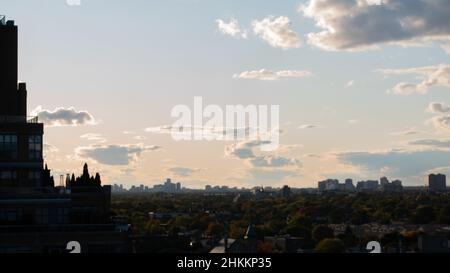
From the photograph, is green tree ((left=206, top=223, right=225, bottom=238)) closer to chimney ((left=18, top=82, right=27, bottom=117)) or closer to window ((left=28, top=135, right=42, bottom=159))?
chimney ((left=18, top=82, right=27, bottom=117))

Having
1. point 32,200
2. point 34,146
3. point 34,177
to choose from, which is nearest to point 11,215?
point 32,200

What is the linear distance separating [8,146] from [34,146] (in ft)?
7.92

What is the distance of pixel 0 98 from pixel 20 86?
11.1ft

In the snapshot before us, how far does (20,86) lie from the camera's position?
8756 cm

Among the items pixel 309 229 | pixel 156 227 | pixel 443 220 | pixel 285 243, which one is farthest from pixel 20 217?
pixel 443 220

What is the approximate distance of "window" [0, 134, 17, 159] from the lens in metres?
74.1

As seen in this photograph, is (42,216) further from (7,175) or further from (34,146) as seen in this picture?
(34,146)

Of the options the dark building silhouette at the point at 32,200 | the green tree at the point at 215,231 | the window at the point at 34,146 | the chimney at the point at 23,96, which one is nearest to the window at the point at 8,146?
the dark building silhouette at the point at 32,200

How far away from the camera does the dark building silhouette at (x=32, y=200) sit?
64812 millimetres

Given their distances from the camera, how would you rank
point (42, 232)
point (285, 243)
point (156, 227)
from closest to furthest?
point (42, 232) → point (285, 243) → point (156, 227)

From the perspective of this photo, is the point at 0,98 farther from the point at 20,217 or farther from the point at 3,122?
the point at 20,217

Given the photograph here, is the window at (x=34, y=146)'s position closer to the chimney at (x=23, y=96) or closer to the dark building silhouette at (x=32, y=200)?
the dark building silhouette at (x=32, y=200)

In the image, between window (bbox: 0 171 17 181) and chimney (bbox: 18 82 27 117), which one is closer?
window (bbox: 0 171 17 181)

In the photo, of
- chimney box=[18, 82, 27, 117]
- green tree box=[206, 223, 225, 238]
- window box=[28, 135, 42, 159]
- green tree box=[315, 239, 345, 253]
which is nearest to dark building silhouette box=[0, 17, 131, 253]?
window box=[28, 135, 42, 159]
